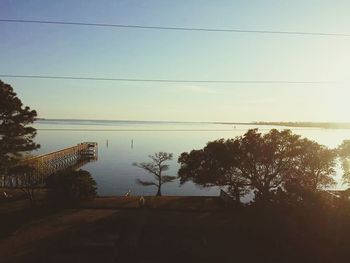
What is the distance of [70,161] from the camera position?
86.6 meters

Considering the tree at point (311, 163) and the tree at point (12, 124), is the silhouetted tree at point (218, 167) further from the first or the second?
the tree at point (12, 124)

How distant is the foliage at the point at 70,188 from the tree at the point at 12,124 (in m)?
4.00

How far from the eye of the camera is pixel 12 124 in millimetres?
30016

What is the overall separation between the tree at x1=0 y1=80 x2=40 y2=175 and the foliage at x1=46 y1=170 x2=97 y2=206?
13.1ft

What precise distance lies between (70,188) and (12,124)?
7143mm

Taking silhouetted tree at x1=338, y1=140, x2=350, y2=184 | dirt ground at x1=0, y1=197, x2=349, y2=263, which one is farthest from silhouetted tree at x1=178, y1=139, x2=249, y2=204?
silhouetted tree at x1=338, y1=140, x2=350, y2=184

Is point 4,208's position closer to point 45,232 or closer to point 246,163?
point 45,232

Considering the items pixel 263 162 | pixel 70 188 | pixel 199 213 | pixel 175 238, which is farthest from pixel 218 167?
pixel 175 238

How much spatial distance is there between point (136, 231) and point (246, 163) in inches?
598

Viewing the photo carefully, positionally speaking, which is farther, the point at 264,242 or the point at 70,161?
the point at 70,161

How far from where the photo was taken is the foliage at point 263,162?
35188mm

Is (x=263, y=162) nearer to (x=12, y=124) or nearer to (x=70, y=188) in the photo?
(x=70, y=188)

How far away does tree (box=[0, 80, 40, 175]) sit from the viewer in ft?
96.9

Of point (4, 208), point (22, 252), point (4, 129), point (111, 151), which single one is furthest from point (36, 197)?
point (111, 151)
